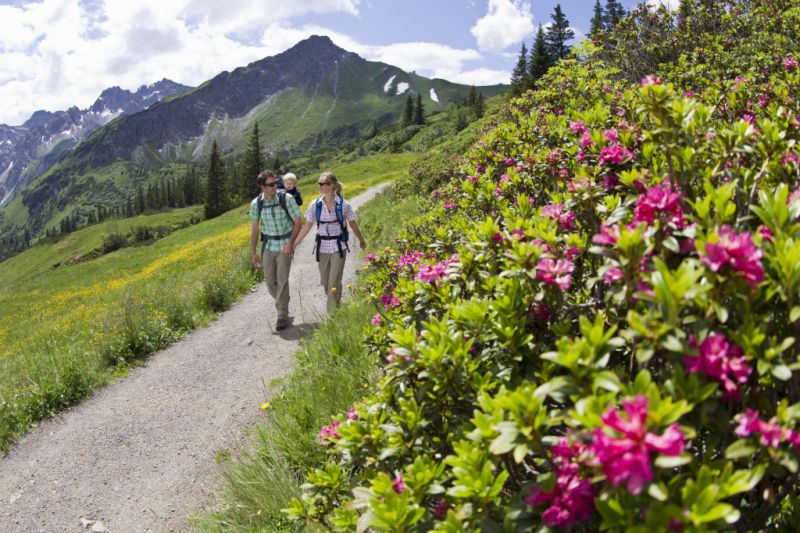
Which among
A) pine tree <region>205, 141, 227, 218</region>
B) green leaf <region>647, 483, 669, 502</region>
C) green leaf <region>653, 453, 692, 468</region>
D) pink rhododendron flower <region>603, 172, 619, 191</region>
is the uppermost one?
pine tree <region>205, 141, 227, 218</region>

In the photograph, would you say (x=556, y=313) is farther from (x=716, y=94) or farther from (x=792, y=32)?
(x=792, y=32)

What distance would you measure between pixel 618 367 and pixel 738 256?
2.64 ft

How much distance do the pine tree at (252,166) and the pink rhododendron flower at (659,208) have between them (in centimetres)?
7513

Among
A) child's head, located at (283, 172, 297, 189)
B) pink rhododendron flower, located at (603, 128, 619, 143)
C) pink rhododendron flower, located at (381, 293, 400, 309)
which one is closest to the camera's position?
pink rhododendron flower, located at (603, 128, 619, 143)

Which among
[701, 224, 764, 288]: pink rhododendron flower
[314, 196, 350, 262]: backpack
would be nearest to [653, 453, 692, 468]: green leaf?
[701, 224, 764, 288]: pink rhododendron flower

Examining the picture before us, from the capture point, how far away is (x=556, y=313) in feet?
7.76

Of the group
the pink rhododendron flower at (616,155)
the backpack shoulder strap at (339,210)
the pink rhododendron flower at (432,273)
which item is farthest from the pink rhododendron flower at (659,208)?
the backpack shoulder strap at (339,210)

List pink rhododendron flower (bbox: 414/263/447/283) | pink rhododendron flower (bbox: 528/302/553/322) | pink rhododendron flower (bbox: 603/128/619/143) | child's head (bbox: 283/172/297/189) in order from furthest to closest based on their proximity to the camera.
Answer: child's head (bbox: 283/172/297/189) < pink rhododendron flower (bbox: 603/128/619/143) < pink rhododendron flower (bbox: 414/263/447/283) < pink rhododendron flower (bbox: 528/302/553/322)

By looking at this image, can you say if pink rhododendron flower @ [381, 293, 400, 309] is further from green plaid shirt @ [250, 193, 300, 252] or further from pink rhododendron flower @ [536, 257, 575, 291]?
green plaid shirt @ [250, 193, 300, 252]

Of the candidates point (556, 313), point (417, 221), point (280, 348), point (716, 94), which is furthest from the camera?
point (280, 348)

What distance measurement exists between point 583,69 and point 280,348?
6.89 meters

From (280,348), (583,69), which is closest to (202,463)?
(280,348)

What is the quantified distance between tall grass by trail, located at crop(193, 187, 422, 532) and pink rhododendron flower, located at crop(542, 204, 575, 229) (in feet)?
5.80

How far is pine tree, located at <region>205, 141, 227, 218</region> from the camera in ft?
269
